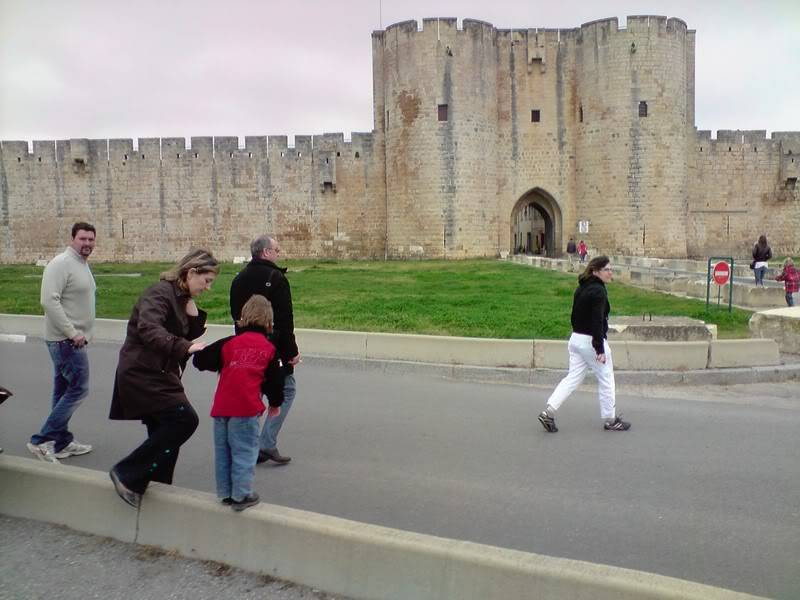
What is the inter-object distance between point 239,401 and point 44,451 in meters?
2.37

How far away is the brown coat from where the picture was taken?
13.4 feet

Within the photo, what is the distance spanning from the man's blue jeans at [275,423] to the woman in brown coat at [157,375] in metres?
1.23

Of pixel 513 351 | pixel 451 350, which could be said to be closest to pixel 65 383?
pixel 451 350

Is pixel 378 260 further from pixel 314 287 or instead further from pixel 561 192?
pixel 314 287

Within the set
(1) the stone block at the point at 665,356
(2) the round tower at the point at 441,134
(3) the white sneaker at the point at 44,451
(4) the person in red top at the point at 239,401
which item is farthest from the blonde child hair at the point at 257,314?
(2) the round tower at the point at 441,134

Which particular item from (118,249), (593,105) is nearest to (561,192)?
(593,105)

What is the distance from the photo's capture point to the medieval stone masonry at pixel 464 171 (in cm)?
3125

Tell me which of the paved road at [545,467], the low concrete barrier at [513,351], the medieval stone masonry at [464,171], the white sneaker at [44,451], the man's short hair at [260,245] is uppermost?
the medieval stone masonry at [464,171]

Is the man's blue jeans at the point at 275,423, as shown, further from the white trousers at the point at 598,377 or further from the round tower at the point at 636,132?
the round tower at the point at 636,132

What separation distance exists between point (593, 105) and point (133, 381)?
31087 mm

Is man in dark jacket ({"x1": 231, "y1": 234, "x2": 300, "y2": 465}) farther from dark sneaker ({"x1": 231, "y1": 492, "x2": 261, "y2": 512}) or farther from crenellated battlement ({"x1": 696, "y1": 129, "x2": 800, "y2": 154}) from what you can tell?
crenellated battlement ({"x1": 696, "y1": 129, "x2": 800, "y2": 154})

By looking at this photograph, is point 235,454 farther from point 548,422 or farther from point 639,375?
point 639,375

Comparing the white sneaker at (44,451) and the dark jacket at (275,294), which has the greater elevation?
the dark jacket at (275,294)

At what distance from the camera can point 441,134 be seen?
102 ft
